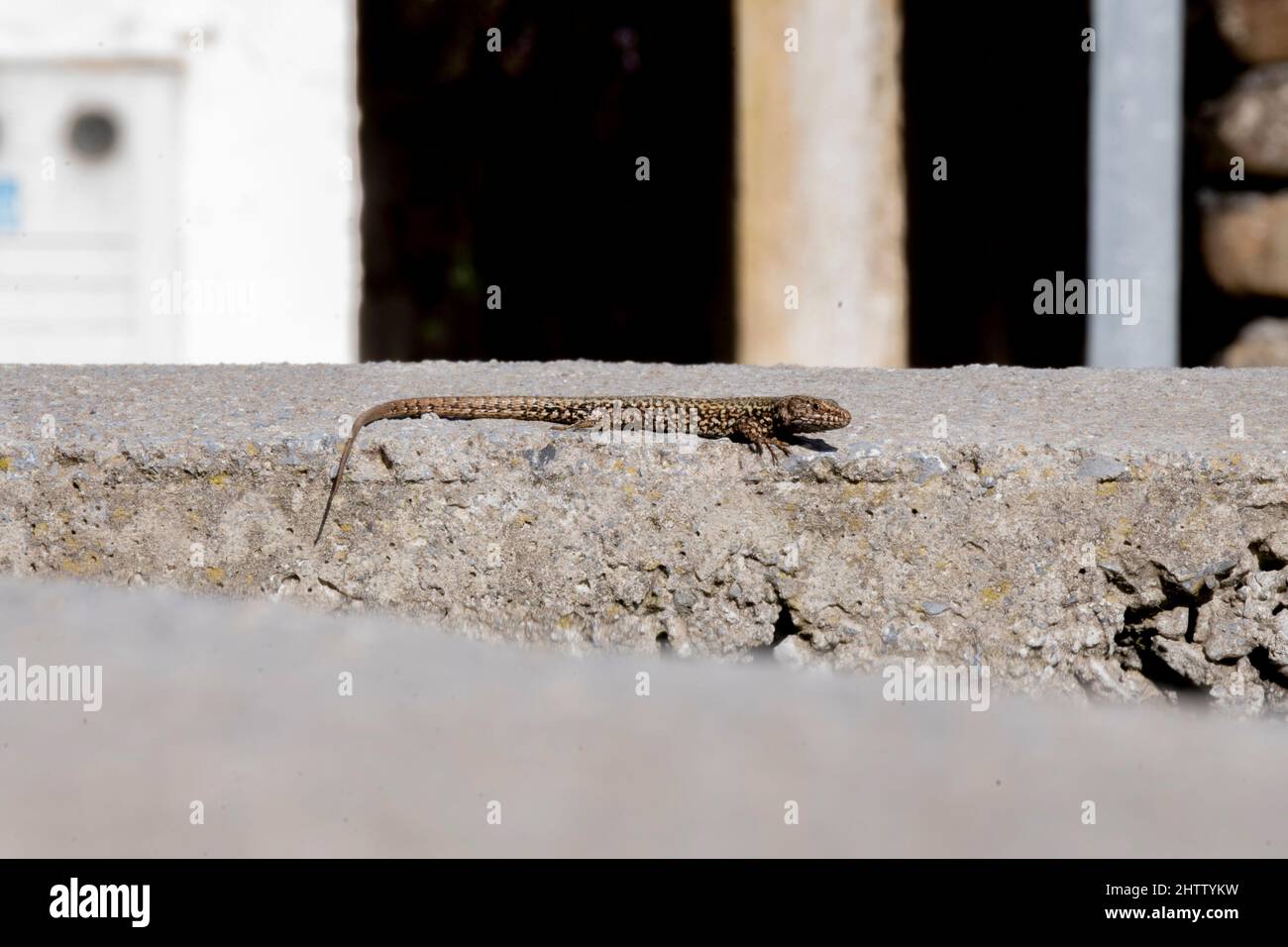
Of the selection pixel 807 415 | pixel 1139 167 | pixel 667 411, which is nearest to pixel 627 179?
pixel 1139 167

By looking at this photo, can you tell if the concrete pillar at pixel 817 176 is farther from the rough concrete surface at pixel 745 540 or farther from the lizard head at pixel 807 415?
the rough concrete surface at pixel 745 540

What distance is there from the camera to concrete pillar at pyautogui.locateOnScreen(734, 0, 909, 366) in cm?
756

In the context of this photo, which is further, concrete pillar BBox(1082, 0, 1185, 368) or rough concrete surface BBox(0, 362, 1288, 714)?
concrete pillar BBox(1082, 0, 1185, 368)

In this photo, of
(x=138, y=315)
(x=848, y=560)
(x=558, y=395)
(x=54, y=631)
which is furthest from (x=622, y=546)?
(x=138, y=315)

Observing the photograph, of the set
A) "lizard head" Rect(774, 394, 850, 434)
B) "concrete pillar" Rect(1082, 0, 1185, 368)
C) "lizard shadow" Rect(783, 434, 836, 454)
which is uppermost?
"concrete pillar" Rect(1082, 0, 1185, 368)

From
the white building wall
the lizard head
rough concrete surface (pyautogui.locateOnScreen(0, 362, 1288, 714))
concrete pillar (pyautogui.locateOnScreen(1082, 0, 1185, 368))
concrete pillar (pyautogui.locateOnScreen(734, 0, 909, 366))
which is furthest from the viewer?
the white building wall

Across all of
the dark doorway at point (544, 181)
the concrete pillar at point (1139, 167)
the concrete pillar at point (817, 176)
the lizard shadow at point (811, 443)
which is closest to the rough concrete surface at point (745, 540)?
the lizard shadow at point (811, 443)

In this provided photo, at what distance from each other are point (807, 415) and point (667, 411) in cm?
41

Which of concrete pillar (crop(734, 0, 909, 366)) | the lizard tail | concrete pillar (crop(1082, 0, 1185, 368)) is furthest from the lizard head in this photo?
concrete pillar (crop(734, 0, 909, 366))

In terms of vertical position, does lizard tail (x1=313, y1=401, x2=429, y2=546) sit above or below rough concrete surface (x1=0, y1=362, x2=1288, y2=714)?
above

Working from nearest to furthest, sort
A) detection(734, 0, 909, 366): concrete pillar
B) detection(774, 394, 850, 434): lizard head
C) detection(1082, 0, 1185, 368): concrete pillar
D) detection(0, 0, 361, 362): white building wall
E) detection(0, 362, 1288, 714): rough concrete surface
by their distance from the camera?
detection(0, 362, 1288, 714): rough concrete surface
detection(774, 394, 850, 434): lizard head
detection(1082, 0, 1185, 368): concrete pillar
detection(734, 0, 909, 366): concrete pillar
detection(0, 0, 361, 362): white building wall

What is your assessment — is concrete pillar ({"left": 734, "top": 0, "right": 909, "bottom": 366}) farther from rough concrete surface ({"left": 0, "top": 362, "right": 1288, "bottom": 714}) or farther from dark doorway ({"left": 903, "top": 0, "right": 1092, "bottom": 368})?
rough concrete surface ({"left": 0, "top": 362, "right": 1288, "bottom": 714})

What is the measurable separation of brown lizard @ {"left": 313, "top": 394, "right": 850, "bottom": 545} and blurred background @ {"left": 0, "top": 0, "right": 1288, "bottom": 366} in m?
3.19

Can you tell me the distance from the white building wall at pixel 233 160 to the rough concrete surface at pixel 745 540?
453 centimetres
